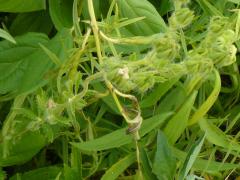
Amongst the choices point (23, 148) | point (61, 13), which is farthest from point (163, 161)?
point (61, 13)

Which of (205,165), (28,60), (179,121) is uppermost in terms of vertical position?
(28,60)

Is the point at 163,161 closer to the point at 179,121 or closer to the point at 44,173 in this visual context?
the point at 179,121

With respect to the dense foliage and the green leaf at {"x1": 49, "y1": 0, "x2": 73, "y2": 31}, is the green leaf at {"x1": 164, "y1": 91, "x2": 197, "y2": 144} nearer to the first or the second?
the dense foliage

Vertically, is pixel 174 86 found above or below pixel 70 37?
below

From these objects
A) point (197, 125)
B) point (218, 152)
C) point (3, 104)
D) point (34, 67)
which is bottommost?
point (218, 152)

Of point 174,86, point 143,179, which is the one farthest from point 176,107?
point 143,179

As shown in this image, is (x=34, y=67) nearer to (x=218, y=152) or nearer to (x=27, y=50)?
(x=27, y=50)

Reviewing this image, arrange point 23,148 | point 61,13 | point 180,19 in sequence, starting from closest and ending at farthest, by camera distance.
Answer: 1. point 180,19
2. point 23,148
3. point 61,13
